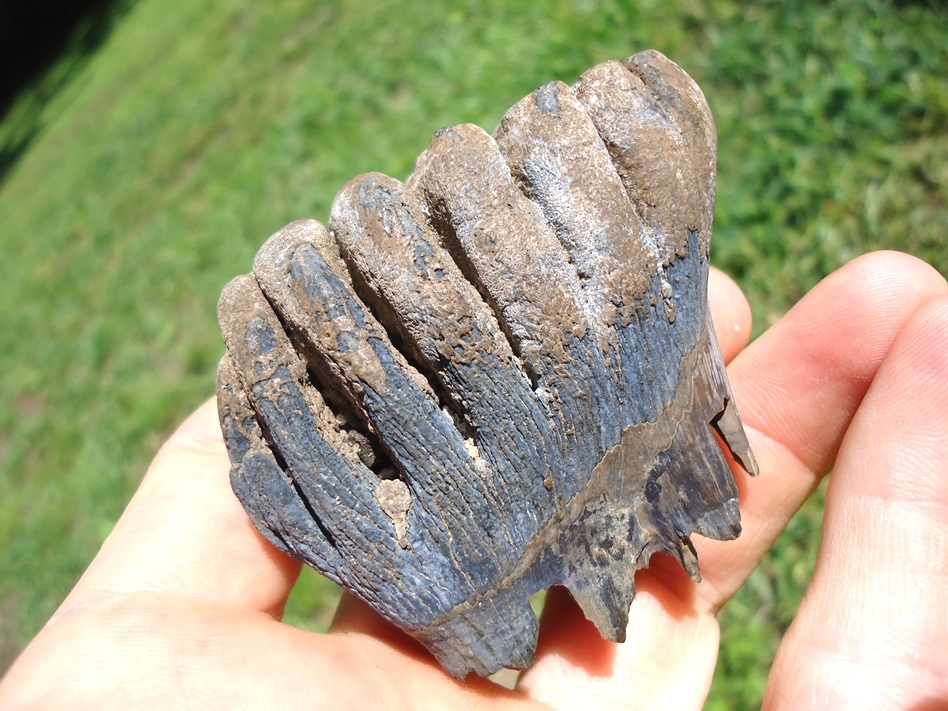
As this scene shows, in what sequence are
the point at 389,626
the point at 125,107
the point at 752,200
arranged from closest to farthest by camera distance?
the point at 389,626 < the point at 752,200 < the point at 125,107

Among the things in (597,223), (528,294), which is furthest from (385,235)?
(597,223)

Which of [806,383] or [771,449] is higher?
[806,383]

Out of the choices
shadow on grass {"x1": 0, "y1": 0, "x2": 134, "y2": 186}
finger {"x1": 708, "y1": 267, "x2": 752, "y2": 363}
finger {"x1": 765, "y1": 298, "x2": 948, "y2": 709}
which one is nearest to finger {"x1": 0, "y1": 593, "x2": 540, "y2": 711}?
finger {"x1": 765, "y1": 298, "x2": 948, "y2": 709}

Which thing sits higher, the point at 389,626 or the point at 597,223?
the point at 597,223

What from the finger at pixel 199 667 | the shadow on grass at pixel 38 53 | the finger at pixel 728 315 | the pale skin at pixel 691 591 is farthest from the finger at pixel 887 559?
the shadow on grass at pixel 38 53

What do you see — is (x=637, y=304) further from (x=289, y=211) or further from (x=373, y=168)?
(x=289, y=211)

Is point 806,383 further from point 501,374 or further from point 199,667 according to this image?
point 199,667

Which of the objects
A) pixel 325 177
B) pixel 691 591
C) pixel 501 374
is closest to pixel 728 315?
pixel 691 591
